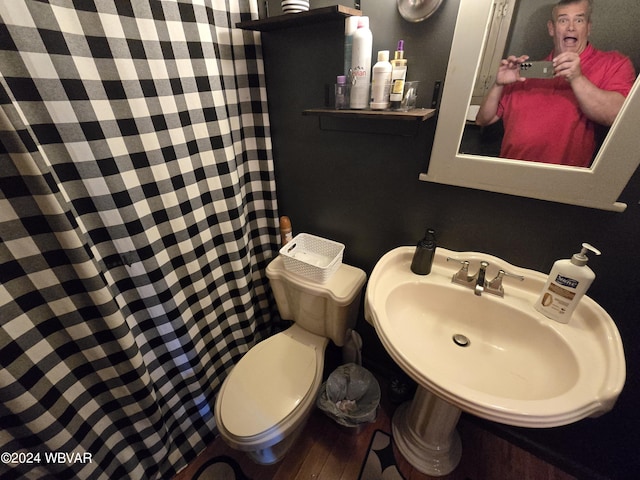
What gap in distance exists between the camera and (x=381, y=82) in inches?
30.4

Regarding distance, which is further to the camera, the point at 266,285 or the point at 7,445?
the point at 266,285

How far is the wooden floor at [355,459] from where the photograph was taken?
3.65 ft

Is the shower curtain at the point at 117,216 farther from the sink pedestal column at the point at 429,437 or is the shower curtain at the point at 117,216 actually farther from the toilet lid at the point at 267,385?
the sink pedestal column at the point at 429,437

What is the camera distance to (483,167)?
2.57ft

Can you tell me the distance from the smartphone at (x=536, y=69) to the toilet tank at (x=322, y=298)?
81cm

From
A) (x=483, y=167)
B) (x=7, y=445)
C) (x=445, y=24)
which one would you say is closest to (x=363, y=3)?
(x=445, y=24)

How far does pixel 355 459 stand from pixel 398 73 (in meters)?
1.49

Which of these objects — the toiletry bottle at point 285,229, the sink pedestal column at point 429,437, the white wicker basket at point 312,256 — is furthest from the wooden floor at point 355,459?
the toiletry bottle at point 285,229

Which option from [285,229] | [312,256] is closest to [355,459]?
[312,256]

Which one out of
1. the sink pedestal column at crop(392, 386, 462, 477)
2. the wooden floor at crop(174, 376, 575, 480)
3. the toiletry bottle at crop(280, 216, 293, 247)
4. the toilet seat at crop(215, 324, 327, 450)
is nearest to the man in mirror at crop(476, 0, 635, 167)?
the toiletry bottle at crop(280, 216, 293, 247)

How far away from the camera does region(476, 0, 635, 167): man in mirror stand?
594mm

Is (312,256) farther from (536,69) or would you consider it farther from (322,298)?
(536,69)

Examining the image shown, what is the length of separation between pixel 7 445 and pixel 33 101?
0.83 meters

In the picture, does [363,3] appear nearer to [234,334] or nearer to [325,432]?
[234,334]
